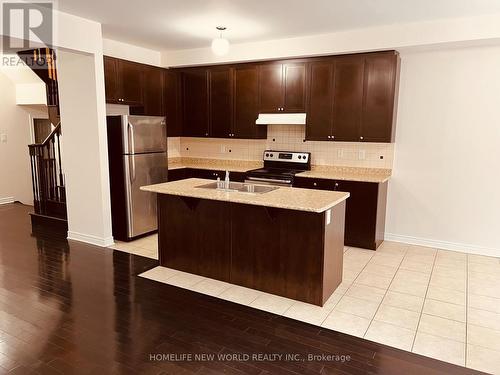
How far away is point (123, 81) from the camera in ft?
16.9

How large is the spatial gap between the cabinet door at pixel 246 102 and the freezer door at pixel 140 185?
125 cm

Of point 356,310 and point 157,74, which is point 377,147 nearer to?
point 356,310

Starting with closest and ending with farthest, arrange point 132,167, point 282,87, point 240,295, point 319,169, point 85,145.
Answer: point 240,295 → point 85,145 → point 132,167 → point 282,87 → point 319,169

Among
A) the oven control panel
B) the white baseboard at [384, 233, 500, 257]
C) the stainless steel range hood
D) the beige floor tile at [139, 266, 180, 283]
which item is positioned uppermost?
the stainless steel range hood

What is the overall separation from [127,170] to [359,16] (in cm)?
335

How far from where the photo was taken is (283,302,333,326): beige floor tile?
3.00m

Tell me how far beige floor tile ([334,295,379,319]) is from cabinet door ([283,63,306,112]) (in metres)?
2.79

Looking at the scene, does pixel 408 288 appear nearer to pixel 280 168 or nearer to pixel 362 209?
pixel 362 209

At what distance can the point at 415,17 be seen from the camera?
4.05m

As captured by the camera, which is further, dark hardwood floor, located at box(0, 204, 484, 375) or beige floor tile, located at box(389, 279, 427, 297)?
beige floor tile, located at box(389, 279, 427, 297)

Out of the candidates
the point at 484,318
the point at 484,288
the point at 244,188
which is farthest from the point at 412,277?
the point at 244,188

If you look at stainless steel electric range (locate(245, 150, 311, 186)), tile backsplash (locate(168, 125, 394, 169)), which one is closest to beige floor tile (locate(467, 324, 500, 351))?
tile backsplash (locate(168, 125, 394, 169))

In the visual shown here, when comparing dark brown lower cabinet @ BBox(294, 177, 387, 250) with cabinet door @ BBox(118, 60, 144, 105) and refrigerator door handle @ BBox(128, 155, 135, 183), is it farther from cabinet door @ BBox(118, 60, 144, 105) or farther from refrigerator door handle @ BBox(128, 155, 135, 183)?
cabinet door @ BBox(118, 60, 144, 105)

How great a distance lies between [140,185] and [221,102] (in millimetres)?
1836
